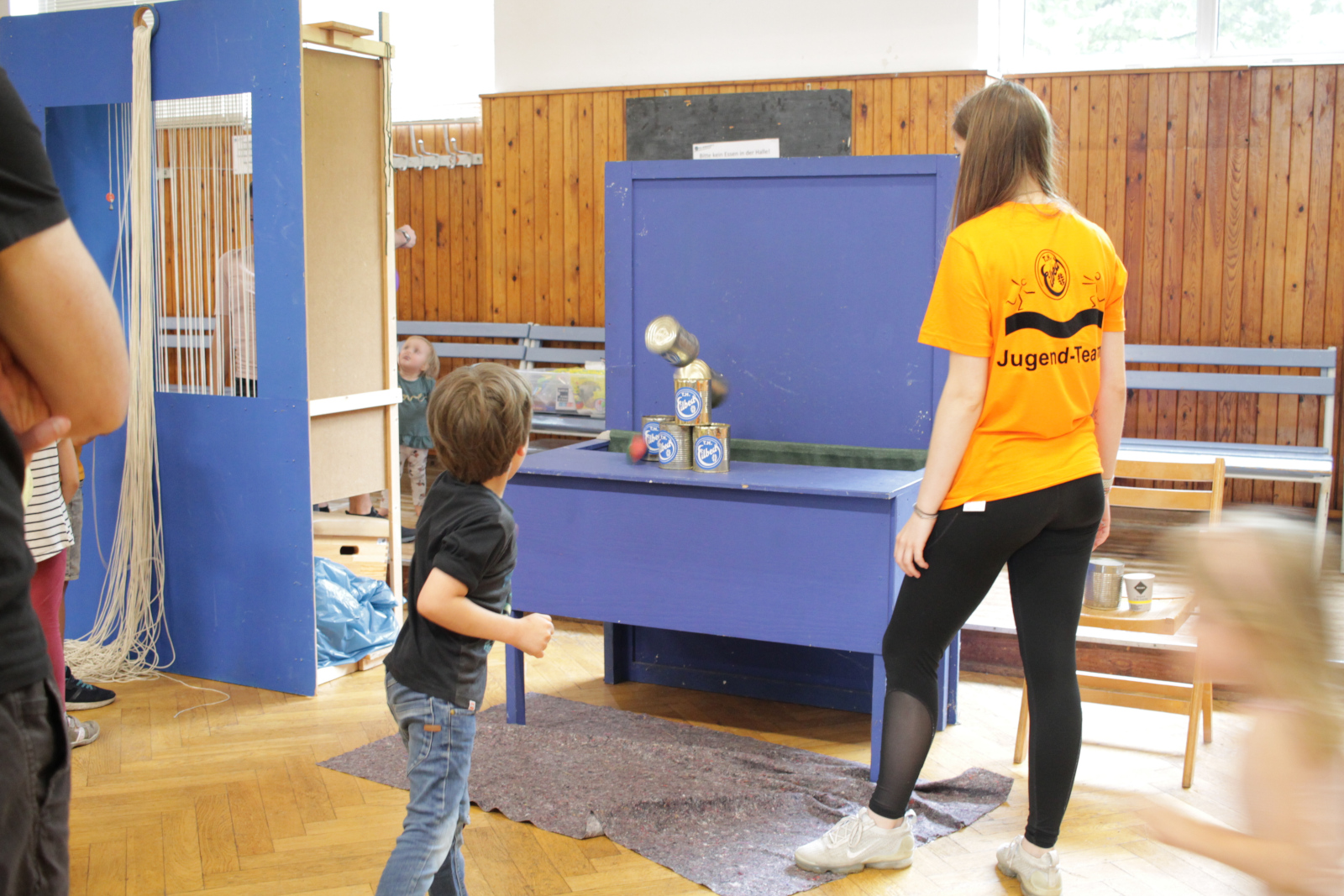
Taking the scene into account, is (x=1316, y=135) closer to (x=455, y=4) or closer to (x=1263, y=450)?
(x=1263, y=450)

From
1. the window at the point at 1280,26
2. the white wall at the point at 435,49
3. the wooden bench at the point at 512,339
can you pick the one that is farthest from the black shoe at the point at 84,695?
the window at the point at 1280,26

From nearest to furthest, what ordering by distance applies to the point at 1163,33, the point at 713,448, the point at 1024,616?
the point at 1024,616 < the point at 713,448 < the point at 1163,33

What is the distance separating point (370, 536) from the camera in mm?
3980

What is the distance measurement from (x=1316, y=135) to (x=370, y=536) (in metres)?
4.67

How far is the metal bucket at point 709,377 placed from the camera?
2.96m

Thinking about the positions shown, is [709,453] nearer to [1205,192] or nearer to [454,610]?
[454,610]

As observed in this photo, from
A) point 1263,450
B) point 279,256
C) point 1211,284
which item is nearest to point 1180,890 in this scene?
point 279,256

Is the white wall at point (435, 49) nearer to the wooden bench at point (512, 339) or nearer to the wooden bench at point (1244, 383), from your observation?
the wooden bench at point (512, 339)

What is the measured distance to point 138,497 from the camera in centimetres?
348

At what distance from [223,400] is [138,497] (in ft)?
1.32

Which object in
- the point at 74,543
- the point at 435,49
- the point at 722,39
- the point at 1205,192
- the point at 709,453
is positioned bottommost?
the point at 74,543

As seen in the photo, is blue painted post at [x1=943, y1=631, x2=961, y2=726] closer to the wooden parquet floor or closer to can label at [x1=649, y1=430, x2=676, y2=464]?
the wooden parquet floor

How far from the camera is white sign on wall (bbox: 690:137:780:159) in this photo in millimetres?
3332

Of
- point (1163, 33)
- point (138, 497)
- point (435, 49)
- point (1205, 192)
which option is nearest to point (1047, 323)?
point (138, 497)
